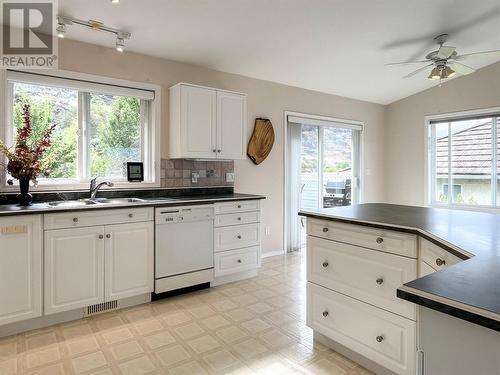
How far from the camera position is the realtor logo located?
2627mm

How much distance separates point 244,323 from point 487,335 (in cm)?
212

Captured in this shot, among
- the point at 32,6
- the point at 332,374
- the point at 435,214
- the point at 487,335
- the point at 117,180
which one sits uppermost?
the point at 32,6

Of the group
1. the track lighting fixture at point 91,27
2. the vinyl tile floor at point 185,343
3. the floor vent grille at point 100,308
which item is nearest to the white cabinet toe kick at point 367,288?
the vinyl tile floor at point 185,343

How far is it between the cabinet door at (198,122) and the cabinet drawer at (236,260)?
1091 mm

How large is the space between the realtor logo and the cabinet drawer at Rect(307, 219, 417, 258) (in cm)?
266

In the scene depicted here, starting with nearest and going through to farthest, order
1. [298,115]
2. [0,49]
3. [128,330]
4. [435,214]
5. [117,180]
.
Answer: [435,214] < [128,330] < [0,49] < [117,180] < [298,115]

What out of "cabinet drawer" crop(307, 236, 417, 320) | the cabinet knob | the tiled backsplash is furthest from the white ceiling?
the cabinet knob

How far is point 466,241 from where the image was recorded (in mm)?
1361

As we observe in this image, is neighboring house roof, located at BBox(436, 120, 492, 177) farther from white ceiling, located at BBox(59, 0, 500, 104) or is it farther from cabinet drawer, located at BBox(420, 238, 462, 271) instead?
cabinet drawer, located at BBox(420, 238, 462, 271)

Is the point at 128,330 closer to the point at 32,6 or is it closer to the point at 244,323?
the point at 244,323

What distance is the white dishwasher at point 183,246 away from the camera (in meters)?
3.02

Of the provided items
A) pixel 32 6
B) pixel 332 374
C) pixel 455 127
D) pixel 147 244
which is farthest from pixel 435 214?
pixel 455 127

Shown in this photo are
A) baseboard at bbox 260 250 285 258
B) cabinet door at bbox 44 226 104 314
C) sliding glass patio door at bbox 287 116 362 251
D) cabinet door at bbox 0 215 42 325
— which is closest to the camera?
cabinet door at bbox 0 215 42 325

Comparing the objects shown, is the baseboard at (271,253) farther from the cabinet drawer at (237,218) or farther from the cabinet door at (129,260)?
the cabinet door at (129,260)
